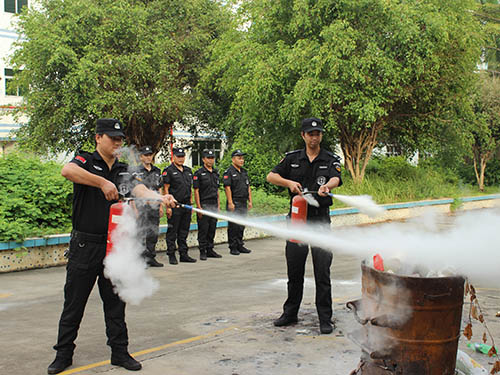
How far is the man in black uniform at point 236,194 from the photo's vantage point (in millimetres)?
10922

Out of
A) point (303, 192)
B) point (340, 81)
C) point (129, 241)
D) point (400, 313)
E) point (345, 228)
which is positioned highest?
point (340, 81)

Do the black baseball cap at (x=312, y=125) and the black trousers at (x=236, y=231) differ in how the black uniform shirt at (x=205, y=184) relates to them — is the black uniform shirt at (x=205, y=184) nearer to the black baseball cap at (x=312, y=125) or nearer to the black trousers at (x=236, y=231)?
the black trousers at (x=236, y=231)

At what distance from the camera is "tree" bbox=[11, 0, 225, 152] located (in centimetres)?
2034

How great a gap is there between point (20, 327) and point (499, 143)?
26119 millimetres

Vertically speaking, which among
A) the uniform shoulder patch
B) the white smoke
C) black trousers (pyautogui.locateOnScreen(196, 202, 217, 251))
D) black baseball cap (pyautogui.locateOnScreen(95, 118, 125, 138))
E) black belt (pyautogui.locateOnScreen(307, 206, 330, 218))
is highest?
black baseball cap (pyautogui.locateOnScreen(95, 118, 125, 138))

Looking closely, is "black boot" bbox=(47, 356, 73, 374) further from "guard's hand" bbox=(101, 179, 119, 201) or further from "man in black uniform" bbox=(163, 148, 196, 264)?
"man in black uniform" bbox=(163, 148, 196, 264)

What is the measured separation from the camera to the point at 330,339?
523 cm

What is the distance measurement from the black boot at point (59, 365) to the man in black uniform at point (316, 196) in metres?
2.23

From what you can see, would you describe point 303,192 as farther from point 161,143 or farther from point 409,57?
point 161,143

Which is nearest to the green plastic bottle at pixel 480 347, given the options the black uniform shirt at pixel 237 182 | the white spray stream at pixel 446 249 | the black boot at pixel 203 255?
the white spray stream at pixel 446 249

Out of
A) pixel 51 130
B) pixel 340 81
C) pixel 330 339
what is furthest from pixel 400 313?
pixel 51 130

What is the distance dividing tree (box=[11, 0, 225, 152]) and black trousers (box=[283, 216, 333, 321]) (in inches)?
633

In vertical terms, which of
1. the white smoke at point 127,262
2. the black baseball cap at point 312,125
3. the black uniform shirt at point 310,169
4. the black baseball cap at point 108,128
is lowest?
the white smoke at point 127,262


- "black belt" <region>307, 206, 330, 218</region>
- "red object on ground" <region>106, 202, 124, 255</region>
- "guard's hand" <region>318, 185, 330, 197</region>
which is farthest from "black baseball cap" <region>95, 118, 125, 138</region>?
"black belt" <region>307, 206, 330, 218</region>
